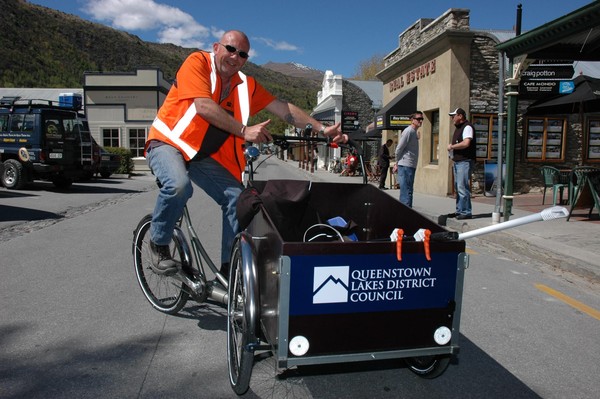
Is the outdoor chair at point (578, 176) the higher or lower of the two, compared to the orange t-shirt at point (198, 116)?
lower

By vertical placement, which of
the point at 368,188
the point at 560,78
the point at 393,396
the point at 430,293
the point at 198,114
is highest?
the point at 560,78

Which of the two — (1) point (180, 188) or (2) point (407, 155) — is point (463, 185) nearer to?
(2) point (407, 155)

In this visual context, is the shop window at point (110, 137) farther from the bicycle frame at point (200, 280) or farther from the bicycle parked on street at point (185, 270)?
the bicycle frame at point (200, 280)

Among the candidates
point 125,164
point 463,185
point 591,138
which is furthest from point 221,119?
point 125,164

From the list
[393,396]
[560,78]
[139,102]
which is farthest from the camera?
[139,102]

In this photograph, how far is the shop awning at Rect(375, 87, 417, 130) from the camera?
1739cm

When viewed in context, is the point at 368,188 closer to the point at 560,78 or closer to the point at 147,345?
the point at 147,345

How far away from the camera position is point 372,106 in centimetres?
3797

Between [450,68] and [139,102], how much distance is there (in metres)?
27.6

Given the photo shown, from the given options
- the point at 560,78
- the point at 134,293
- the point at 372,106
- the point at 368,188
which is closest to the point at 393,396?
the point at 368,188

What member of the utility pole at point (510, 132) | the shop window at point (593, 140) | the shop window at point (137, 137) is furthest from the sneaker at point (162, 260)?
the shop window at point (137, 137)

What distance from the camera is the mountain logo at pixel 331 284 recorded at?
2.35m

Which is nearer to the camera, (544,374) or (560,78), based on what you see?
(544,374)

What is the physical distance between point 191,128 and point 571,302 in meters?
3.80
